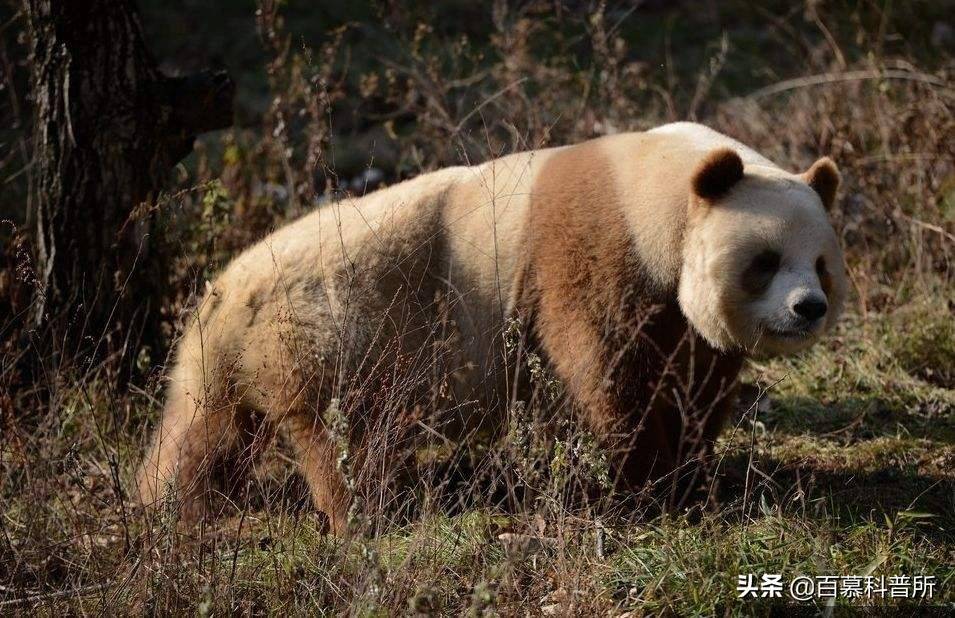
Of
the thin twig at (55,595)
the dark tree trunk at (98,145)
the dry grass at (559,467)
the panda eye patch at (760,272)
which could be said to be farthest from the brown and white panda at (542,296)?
the dark tree trunk at (98,145)

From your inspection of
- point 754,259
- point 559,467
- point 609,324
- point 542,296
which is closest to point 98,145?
point 542,296

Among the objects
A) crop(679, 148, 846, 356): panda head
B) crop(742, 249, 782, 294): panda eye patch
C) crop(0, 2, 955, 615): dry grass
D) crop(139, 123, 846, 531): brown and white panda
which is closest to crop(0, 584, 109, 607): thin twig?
crop(0, 2, 955, 615): dry grass

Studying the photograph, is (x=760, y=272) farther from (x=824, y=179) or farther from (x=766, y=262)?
(x=824, y=179)

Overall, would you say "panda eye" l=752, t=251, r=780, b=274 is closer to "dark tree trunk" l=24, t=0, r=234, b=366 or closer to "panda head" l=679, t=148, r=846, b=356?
"panda head" l=679, t=148, r=846, b=356

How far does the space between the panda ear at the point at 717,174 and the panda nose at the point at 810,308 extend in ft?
1.62

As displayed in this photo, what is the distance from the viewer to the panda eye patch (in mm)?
3879

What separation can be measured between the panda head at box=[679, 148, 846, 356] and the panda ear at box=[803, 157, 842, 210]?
0.16 m

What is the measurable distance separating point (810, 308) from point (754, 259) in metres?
0.26

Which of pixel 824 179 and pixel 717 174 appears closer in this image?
pixel 717 174

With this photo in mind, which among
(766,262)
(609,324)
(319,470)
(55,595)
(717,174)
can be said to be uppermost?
(717,174)

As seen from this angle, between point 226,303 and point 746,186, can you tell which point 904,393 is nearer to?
point 746,186

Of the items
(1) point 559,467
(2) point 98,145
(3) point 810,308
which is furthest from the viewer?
(2) point 98,145

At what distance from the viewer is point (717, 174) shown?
387 cm

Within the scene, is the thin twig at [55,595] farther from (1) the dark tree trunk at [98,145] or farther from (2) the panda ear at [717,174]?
(2) the panda ear at [717,174]
